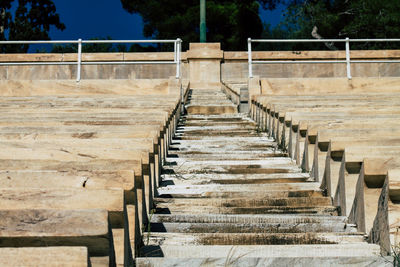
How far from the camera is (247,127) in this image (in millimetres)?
6977

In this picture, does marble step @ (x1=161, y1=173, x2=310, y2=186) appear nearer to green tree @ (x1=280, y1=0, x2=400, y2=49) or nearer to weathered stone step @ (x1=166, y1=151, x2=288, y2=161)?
weathered stone step @ (x1=166, y1=151, x2=288, y2=161)

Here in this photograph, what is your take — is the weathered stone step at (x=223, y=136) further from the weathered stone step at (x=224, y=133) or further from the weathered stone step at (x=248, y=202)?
the weathered stone step at (x=248, y=202)

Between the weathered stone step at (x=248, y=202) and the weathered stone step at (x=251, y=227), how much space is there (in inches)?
17.8

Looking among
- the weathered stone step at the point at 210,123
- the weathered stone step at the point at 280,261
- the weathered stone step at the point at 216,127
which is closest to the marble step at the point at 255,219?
the weathered stone step at the point at 280,261

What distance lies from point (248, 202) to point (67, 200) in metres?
1.62

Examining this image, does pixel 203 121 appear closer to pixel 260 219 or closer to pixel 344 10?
pixel 260 219

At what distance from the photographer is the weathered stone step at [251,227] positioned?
290 centimetres

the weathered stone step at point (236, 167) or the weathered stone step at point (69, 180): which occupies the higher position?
the weathered stone step at point (69, 180)

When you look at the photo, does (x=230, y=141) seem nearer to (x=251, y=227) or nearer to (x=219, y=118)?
(x=219, y=118)

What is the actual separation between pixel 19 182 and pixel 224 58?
14.5 metres

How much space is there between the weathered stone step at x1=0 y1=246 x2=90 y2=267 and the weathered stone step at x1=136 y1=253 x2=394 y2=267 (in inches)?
30.9

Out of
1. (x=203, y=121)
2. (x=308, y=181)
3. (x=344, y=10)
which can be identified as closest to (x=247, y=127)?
(x=203, y=121)

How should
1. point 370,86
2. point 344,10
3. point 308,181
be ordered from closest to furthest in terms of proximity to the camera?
point 308,181 < point 370,86 < point 344,10

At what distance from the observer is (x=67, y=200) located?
2.04 m
